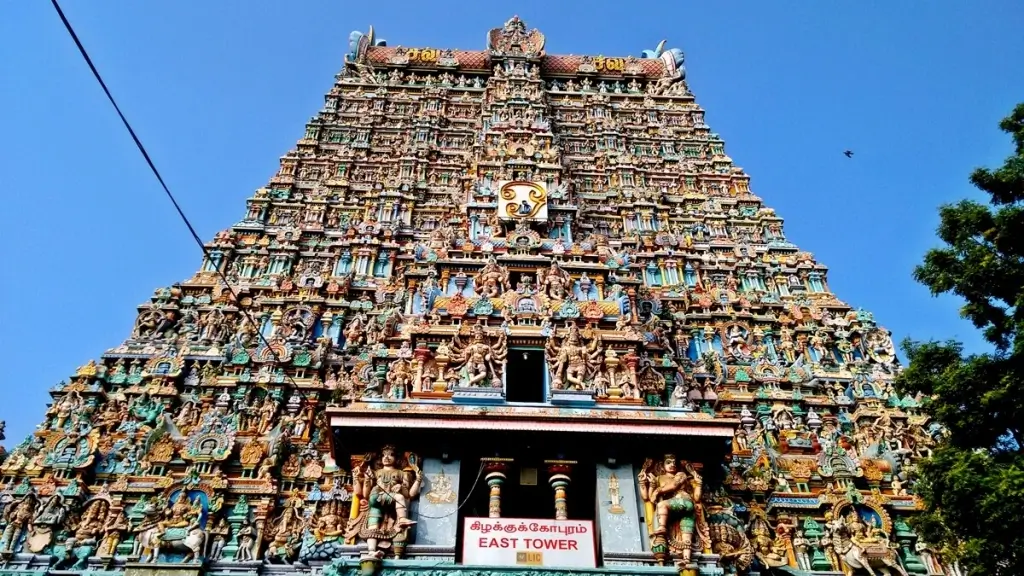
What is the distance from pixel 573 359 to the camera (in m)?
12.8

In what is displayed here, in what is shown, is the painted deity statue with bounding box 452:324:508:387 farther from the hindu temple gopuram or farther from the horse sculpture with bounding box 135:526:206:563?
the horse sculpture with bounding box 135:526:206:563

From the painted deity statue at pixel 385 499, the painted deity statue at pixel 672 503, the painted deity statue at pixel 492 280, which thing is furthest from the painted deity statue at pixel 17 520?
the painted deity statue at pixel 672 503

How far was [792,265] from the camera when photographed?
1855cm

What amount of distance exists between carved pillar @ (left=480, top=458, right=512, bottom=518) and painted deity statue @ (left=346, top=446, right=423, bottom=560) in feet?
3.45

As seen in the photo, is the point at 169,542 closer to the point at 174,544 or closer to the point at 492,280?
the point at 174,544

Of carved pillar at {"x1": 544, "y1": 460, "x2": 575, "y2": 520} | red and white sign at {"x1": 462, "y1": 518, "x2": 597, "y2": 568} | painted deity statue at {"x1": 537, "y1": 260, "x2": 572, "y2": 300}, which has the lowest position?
red and white sign at {"x1": 462, "y1": 518, "x2": 597, "y2": 568}

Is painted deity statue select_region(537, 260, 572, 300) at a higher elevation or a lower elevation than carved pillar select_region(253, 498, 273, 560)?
higher

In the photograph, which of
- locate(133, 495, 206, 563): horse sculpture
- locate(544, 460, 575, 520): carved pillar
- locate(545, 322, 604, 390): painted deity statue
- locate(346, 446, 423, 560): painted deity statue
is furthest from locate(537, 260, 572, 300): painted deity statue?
locate(133, 495, 206, 563): horse sculpture

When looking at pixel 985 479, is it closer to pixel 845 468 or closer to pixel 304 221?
pixel 845 468

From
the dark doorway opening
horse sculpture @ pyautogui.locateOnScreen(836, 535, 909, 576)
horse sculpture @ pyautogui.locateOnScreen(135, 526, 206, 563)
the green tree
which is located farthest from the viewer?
the dark doorway opening

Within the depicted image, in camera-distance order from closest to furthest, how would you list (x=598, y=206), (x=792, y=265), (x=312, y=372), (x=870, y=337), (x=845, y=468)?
1. (x=845, y=468)
2. (x=312, y=372)
3. (x=870, y=337)
4. (x=792, y=265)
5. (x=598, y=206)

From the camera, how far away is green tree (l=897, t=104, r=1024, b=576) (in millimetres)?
9586

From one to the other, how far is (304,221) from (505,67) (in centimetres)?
1112

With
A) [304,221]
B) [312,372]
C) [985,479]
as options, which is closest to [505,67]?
[304,221]
